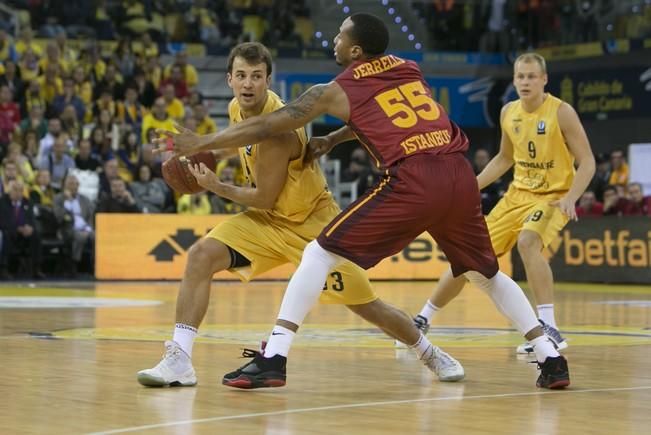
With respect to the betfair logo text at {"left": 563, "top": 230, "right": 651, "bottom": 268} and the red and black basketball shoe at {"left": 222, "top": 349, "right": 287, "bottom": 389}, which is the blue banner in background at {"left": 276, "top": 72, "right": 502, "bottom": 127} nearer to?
the betfair logo text at {"left": 563, "top": 230, "right": 651, "bottom": 268}

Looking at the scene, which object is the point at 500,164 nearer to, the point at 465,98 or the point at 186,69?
the point at 186,69

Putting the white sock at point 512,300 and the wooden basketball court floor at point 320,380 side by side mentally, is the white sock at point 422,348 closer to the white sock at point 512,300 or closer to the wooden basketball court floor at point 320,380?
the wooden basketball court floor at point 320,380

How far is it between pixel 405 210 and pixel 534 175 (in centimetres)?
339

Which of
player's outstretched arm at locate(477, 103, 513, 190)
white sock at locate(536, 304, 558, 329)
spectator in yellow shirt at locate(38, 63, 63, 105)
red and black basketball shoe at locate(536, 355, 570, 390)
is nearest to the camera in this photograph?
red and black basketball shoe at locate(536, 355, 570, 390)

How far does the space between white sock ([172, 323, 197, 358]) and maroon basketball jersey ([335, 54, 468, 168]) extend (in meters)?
1.36

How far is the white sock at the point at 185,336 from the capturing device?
23.3ft

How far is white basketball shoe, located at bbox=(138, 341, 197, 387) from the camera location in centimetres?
695

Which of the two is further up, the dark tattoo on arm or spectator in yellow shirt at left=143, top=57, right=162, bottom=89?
spectator in yellow shirt at left=143, top=57, right=162, bottom=89

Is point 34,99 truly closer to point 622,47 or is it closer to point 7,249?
point 7,249

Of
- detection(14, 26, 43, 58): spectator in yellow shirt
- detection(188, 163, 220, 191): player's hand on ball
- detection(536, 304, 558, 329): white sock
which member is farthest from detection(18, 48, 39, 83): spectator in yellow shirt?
detection(188, 163, 220, 191): player's hand on ball

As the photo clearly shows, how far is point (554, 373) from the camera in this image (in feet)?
23.2

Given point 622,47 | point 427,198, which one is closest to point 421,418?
point 427,198

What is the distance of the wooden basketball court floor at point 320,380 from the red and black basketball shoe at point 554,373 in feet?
0.25

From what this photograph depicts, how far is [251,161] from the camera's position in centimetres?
739
